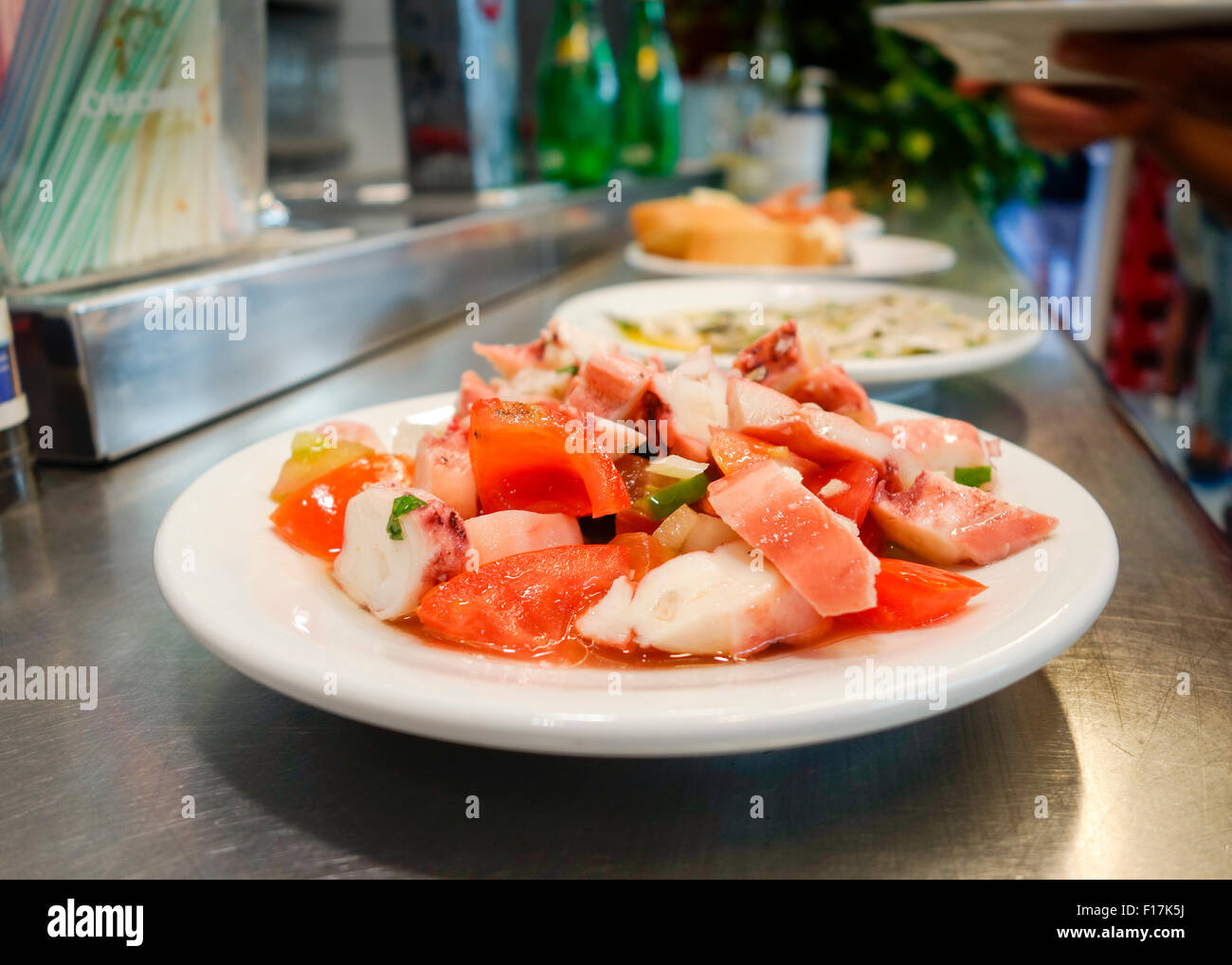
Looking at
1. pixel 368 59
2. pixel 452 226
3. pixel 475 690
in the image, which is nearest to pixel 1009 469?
pixel 475 690

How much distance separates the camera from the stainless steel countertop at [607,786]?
0.55 meters

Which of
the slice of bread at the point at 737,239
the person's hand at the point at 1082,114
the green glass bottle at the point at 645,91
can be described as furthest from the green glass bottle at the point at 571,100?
the person's hand at the point at 1082,114

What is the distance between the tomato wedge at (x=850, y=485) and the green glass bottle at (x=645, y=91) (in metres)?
3.41

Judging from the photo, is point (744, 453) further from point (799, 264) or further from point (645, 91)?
point (645, 91)

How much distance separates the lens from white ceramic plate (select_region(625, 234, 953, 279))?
214 cm

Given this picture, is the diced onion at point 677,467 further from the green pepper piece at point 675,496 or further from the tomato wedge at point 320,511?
the tomato wedge at point 320,511

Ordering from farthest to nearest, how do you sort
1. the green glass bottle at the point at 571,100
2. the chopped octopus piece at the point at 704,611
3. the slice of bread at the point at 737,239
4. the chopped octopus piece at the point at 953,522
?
the green glass bottle at the point at 571,100 < the slice of bread at the point at 737,239 < the chopped octopus piece at the point at 953,522 < the chopped octopus piece at the point at 704,611

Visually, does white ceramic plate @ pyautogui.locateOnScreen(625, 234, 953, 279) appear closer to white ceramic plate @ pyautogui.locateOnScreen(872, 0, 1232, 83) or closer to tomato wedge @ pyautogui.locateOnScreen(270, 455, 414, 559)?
white ceramic plate @ pyautogui.locateOnScreen(872, 0, 1232, 83)

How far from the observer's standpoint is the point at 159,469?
1.22m

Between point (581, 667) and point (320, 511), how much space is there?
0.29m

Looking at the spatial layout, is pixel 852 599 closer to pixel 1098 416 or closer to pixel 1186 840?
pixel 1186 840

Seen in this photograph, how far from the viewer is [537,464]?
0.78 metres

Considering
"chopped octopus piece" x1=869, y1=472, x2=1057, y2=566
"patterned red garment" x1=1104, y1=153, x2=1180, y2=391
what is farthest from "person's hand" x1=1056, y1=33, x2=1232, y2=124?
"patterned red garment" x1=1104, y1=153, x2=1180, y2=391

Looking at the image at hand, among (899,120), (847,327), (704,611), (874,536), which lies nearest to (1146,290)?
(899,120)
